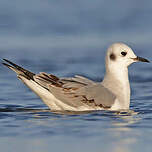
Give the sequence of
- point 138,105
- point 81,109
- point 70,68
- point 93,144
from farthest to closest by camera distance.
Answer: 1. point 70,68
2. point 138,105
3. point 81,109
4. point 93,144

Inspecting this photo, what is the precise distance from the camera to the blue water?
31.9ft

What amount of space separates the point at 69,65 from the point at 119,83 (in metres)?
5.98

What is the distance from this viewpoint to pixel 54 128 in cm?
1042

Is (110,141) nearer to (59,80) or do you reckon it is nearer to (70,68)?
(59,80)

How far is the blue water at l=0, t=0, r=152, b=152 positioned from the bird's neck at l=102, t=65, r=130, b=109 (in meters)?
0.35

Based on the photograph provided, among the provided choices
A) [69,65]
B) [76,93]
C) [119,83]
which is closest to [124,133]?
[76,93]

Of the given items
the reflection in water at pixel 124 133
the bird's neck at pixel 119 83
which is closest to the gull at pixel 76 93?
the bird's neck at pixel 119 83

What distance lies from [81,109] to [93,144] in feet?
8.25

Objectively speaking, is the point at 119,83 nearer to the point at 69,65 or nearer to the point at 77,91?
the point at 77,91

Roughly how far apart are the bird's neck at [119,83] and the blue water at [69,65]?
1.15ft

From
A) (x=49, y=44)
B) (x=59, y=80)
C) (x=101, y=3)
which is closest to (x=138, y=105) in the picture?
(x=59, y=80)

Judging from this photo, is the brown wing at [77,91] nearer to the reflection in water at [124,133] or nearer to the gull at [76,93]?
the gull at [76,93]

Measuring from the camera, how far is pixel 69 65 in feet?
60.2

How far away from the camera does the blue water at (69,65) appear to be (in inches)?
383
